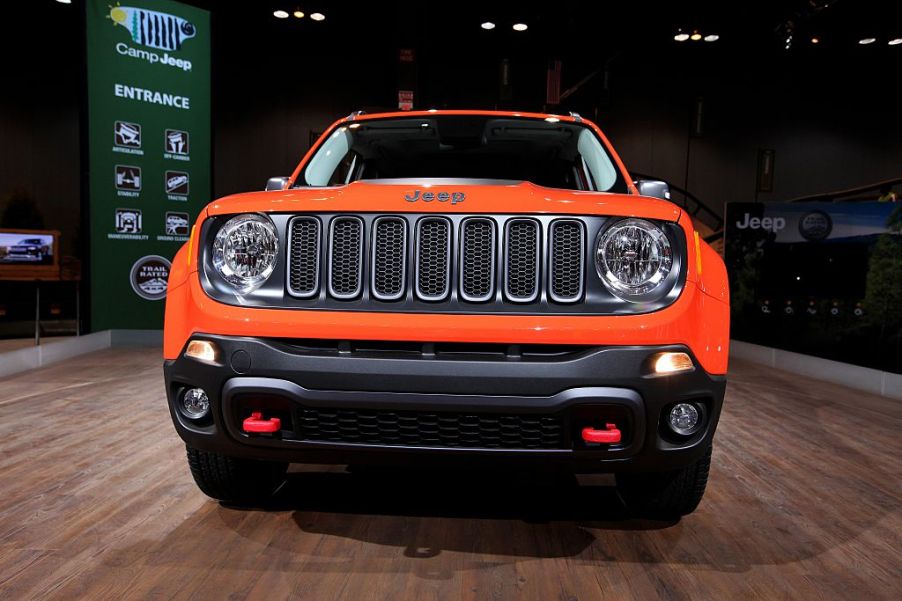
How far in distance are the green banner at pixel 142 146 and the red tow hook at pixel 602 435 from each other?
668 cm

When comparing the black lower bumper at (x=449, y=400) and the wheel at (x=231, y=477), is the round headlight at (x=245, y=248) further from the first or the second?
the wheel at (x=231, y=477)

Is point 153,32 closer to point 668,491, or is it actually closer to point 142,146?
point 142,146

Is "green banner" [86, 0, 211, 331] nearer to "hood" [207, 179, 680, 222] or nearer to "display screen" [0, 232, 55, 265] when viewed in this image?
"display screen" [0, 232, 55, 265]

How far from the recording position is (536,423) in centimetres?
182

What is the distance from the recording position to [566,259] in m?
1.92

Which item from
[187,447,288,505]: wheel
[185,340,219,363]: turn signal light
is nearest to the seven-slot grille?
[185,340,219,363]: turn signal light

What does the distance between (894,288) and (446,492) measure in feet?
17.2

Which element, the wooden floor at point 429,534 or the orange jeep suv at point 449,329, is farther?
the wooden floor at point 429,534

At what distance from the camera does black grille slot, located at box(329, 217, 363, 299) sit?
1.93 m

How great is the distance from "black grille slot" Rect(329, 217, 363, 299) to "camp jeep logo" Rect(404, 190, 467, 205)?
0.17 metres

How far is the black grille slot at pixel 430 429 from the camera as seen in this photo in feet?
6.00

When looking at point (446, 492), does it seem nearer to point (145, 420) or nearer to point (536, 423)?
point (536, 423)

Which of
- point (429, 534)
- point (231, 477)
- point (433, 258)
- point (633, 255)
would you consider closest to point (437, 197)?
point (433, 258)

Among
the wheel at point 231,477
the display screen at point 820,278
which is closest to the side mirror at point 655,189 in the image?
Result: the wheel at point 231,477
